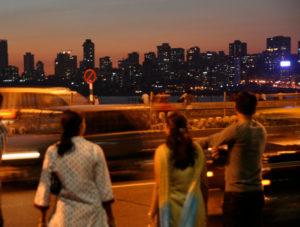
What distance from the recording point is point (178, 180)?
153 inches

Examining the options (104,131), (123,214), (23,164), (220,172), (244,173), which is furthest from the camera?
(104,131)

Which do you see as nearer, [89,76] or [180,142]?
[180,142]

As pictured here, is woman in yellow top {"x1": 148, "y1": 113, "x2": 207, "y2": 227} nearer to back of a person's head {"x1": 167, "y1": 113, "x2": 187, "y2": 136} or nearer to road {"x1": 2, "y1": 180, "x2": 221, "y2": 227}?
back of a person's head {"x1": 167, "y1": 113, "x2": 187, "y2": 136}

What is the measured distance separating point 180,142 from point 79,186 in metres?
0.86

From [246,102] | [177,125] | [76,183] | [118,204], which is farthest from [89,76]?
[76,183]

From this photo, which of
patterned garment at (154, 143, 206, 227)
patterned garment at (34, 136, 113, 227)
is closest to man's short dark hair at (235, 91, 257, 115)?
patterned garment at (154, 143, 206, 227)

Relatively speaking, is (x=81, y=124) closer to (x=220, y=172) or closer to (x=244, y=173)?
(x=244, y=173)

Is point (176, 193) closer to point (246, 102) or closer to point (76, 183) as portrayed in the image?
point (76, 183)

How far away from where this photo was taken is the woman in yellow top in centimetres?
386

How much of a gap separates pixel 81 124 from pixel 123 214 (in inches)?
150

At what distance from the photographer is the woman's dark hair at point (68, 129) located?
370cm

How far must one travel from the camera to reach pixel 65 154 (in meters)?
3.69

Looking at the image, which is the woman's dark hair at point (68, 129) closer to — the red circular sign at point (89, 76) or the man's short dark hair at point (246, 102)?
the man's short dark hair at point (246, 102)

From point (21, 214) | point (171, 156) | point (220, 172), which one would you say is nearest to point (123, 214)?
point (21, 214)
